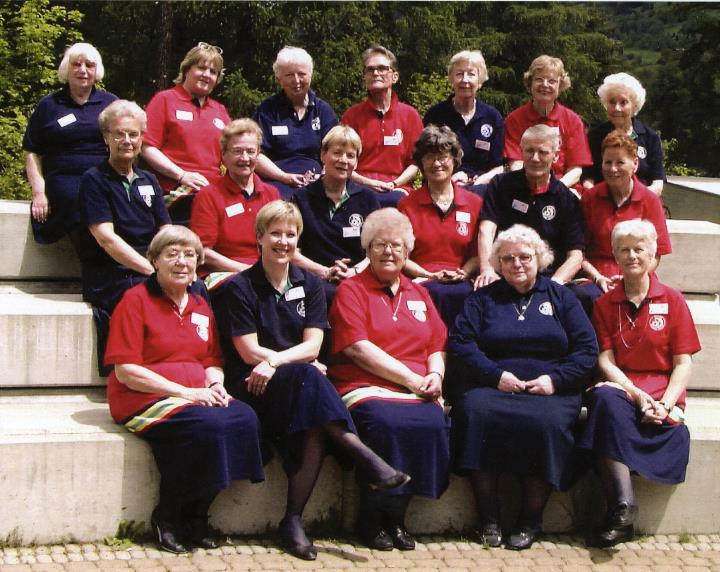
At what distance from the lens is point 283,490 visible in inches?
211

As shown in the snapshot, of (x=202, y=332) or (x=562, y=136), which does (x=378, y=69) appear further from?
(x=202, y=332)

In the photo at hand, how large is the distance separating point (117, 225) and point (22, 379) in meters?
0.92

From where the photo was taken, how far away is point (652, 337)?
5605 mm

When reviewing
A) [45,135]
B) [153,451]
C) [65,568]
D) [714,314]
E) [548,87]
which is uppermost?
[548,87]

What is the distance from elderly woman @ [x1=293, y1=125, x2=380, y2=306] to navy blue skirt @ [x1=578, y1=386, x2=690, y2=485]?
153 cm

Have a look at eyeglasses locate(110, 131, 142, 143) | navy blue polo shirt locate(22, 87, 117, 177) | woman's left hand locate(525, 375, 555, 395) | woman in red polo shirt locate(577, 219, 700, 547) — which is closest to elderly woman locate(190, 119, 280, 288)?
eyeglasses locate(110, 131, 142, 143)

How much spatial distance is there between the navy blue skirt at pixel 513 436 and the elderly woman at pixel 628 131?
2314mm

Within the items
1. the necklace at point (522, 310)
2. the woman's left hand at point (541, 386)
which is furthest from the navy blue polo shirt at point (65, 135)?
the woman's left hand at point (541, 386)

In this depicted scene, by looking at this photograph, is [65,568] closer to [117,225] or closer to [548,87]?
[117,225]

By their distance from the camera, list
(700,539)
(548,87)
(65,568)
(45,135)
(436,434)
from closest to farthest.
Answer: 1. (65,568)
2. (436,434)
3. (700,539)
4. (45,135)
5. (548,87)

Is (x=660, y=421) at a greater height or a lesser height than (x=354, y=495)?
greater

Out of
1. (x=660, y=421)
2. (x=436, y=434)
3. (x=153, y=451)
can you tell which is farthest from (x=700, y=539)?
(x=153, y=451)

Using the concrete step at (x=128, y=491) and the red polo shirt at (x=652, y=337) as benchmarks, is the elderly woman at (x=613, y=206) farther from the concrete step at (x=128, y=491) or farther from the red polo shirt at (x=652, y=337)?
the concrete step at (x=128, y=491)

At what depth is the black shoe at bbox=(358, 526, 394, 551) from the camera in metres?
5.24
